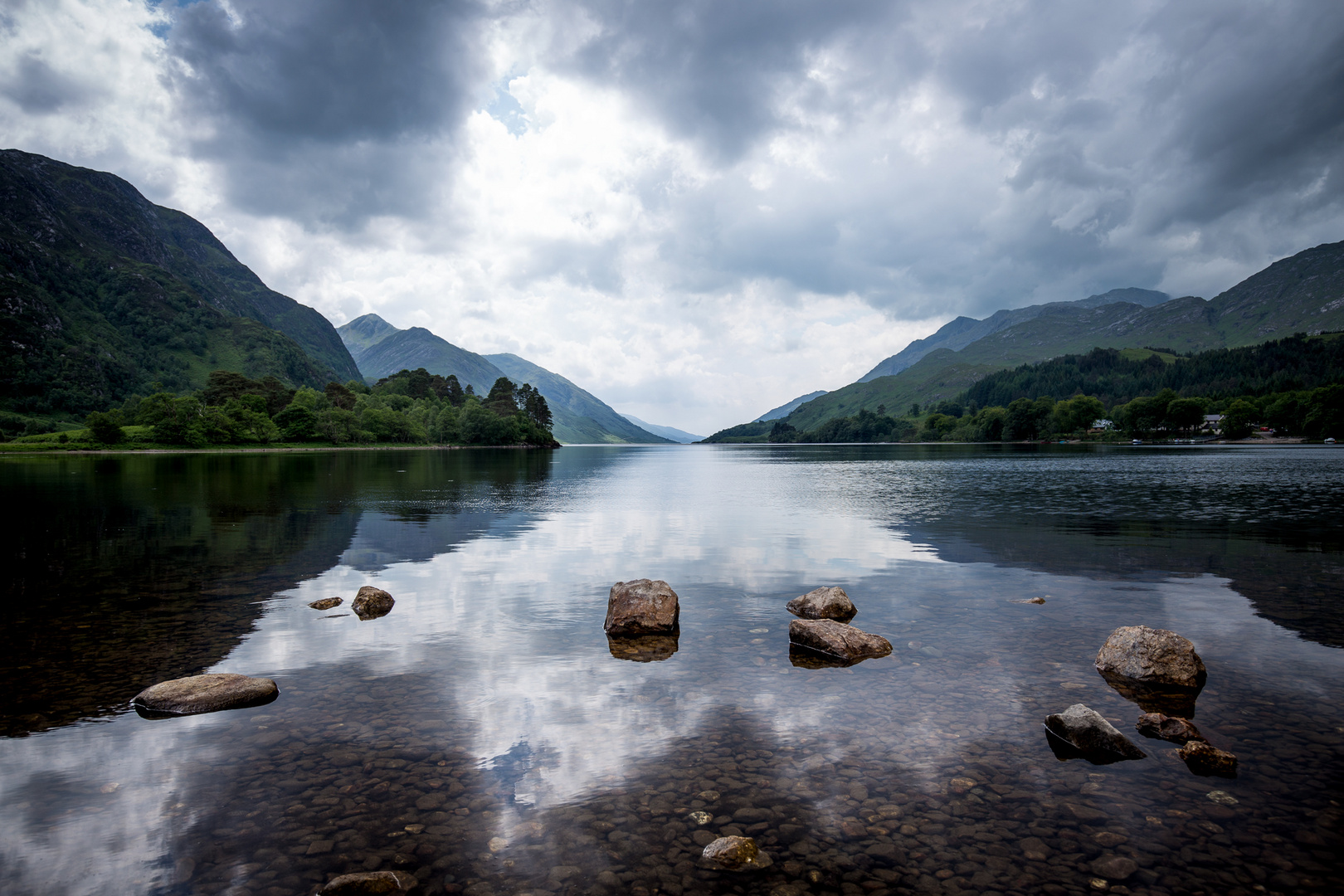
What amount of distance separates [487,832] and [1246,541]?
43204 millimetres

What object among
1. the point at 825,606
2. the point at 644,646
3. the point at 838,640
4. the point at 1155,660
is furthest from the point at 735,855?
the point at 825,606

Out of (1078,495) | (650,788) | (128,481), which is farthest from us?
(128,481)

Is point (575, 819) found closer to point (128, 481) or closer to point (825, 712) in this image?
point (825, 712)

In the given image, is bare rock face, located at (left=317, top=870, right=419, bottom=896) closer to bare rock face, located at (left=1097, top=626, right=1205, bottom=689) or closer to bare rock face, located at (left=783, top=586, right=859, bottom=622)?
bare rock face, located at (left=783, top=586, right=859, bottom=622)

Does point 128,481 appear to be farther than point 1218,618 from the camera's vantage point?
Yes

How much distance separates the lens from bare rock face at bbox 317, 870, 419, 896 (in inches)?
303

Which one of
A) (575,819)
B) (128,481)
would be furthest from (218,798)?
(128,481)

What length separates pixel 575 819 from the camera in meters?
9.52

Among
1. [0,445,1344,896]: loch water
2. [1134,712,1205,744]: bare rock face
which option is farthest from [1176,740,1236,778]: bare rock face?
[1134,712,1205,744]: bare rock face

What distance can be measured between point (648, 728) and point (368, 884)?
19.6 ft

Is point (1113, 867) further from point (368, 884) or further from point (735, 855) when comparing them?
point (368, 884)

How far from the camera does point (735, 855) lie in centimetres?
850

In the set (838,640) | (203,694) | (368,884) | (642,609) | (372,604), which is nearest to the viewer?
(368,884)

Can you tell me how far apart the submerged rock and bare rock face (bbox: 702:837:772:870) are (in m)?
8.39
